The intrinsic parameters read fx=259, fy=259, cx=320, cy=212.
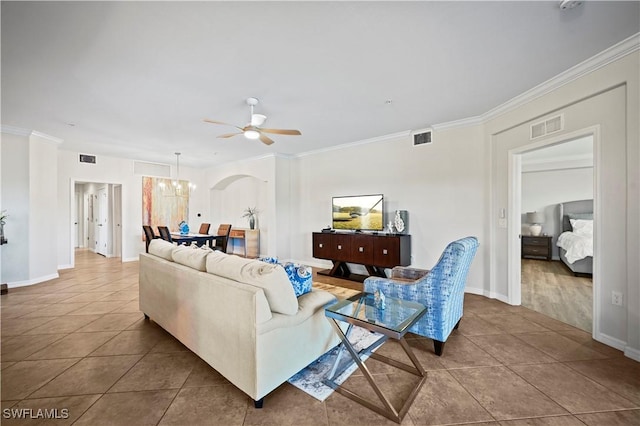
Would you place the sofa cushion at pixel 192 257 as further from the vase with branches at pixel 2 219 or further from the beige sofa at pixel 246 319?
the vase with branches at pixel 2 219

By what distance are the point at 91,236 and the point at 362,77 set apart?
9.91 meters

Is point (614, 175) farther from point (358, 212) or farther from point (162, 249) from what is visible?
point (162, 249)

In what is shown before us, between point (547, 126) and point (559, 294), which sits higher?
point (547, 126)

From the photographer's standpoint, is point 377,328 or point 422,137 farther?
point 422,137

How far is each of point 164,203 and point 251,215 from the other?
2511 millimetres

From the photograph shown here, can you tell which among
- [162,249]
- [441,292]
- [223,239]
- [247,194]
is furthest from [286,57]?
[247,194]

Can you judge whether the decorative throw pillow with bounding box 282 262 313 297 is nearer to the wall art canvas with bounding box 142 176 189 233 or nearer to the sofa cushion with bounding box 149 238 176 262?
the sofa cushion with bounding box 149 238 176 262

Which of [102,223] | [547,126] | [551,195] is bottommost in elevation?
[102,223]

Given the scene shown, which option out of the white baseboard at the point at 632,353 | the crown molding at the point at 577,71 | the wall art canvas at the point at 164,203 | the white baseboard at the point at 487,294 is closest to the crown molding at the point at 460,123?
the crown molding at the point at 577,71

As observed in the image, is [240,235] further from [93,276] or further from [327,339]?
[327,339]

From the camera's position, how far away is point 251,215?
7.36 m

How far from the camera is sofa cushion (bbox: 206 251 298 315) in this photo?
5.71 ft

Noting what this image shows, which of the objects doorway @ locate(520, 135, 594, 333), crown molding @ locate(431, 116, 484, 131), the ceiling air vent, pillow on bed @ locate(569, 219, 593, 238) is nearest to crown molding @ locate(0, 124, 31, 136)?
the ceiling air vent

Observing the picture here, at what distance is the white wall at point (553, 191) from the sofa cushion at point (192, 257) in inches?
309
